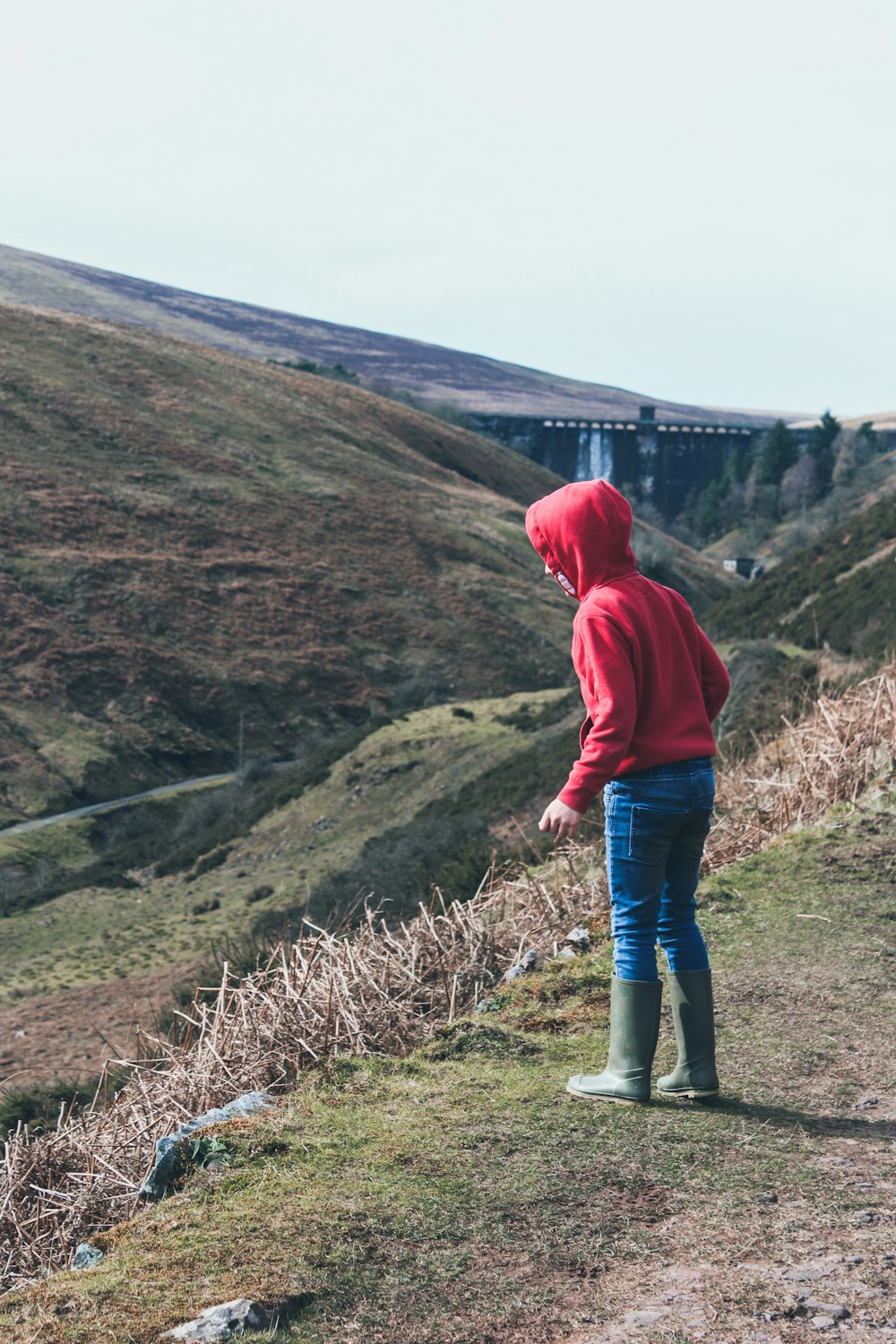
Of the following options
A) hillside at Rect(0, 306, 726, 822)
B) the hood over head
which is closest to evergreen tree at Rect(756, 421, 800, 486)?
hillside at Rect(0, 306, 726, 822)

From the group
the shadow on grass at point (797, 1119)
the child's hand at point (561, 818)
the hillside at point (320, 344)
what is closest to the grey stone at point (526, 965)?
the shadow on grass at point (797, 1119)

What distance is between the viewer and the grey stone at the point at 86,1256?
3.01 metres

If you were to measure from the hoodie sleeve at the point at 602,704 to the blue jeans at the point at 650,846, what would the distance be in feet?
0.52

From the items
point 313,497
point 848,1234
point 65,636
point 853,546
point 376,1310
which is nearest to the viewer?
point 376,1310

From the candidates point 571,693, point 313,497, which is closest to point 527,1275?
point 571,693

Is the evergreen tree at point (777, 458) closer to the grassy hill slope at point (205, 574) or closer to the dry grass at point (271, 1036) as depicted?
the grassy hill slope at point (205, 574)

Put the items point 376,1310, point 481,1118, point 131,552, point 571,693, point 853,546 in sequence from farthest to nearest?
point 131,552, point 571,693, point 853,546, point 481,1118, point 376,1310

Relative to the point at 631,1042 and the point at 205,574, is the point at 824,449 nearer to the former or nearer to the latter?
the point at 205,574

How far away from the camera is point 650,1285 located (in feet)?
8.67

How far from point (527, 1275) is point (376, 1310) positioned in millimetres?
349

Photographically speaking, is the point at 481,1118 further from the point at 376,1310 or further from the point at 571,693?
the point at 571,693

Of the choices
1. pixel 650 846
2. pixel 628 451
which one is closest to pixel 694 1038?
pixel 650 846

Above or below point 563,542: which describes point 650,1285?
below

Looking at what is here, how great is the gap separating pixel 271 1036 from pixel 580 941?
1.67 meters
